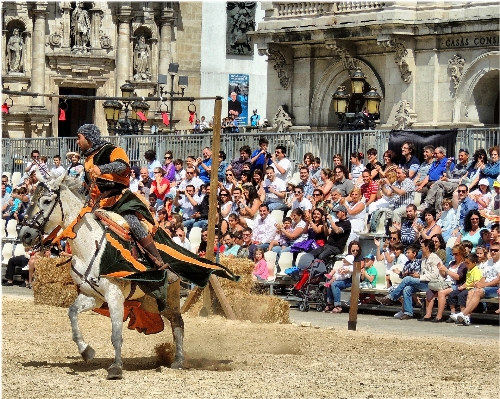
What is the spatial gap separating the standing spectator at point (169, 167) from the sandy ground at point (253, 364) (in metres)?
7.84

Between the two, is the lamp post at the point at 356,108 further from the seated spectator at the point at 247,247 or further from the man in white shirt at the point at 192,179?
the seated spectator at the point at 247,247

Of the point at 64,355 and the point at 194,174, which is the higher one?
the point at 194,174

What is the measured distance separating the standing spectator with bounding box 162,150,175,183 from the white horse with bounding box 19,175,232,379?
1247cm

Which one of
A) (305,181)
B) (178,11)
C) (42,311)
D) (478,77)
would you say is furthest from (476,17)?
(178,11)

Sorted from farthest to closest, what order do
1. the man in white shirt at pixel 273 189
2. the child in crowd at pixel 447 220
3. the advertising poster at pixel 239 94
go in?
the advertising poster at pixel 239 94 < the man in white shirt at pixel 273 189 < the child in crowd at pixel 447 220

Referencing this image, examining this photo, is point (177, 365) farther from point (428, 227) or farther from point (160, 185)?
point (160, 185)

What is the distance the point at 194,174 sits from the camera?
81.9ft

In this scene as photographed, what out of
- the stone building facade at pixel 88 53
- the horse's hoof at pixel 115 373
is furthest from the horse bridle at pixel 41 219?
the stone building facade at pixel 88 53

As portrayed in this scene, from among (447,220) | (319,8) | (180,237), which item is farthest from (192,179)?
(319,8)

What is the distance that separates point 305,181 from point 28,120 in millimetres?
27993

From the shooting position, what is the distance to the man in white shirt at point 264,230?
2200 centimetres

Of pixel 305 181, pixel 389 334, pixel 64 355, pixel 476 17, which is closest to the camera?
pixel 64 355

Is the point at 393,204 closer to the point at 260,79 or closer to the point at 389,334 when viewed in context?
the point at 389,334

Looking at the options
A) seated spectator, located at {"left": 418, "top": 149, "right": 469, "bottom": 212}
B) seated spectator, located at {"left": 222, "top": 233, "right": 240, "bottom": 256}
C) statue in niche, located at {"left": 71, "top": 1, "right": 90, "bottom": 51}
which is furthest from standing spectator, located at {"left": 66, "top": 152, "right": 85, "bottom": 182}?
statue in niche, located at {"left": 71, "top": 1, "right": 90, "bottom": 51}
